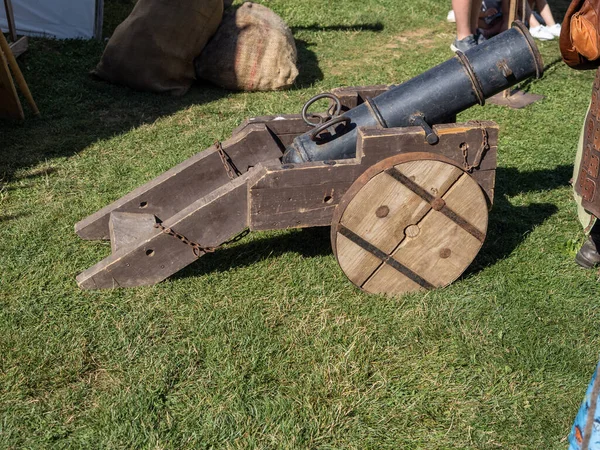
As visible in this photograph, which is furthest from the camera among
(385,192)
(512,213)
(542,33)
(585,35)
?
(542,33)

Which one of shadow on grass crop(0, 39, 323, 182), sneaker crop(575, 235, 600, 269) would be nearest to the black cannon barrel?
sneaker crop(575, 235, 600, 269)

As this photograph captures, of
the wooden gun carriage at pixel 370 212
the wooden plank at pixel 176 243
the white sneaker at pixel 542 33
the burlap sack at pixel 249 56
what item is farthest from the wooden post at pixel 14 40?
the white sneaker at pixel 542 33

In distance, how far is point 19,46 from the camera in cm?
729

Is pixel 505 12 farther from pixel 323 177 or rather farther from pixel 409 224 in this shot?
pixel 323 177

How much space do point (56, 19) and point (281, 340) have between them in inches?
240

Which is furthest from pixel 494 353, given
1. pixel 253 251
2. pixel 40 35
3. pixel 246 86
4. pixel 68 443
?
pixel 40 35

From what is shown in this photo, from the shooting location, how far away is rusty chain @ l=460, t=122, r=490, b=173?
11.4 feet

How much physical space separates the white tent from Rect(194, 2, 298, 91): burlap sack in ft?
6.60

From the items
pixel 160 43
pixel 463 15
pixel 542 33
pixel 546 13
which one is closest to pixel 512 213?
pixel 463 15

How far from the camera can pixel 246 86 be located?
22.2 ft

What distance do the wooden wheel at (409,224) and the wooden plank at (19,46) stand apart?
5179mm

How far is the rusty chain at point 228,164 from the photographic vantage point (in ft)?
13.2

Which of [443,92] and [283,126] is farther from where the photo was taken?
[283,126]

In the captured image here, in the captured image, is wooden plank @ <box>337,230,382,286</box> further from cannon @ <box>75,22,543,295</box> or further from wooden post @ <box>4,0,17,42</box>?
wooden post @ <box>4,0,17,42</box>
